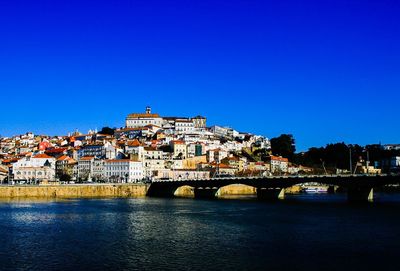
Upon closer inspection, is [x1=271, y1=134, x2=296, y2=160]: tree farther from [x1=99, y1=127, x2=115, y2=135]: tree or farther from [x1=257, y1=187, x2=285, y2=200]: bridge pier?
[x1=257, y1=187, x2=285, y2=200]: bridge pier

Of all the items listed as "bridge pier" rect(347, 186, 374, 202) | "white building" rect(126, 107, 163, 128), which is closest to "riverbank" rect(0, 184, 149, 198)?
"bridge pier" rect(347, 186, 374, 202)

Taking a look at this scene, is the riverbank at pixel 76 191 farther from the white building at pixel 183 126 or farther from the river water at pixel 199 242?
the white building at pixel 183 126

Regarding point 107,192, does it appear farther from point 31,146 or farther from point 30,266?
point 31,146

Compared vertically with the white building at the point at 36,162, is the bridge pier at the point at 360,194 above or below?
below

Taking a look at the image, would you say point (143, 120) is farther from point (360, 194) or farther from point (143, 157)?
point (360, 194)

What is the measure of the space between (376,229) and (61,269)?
2550 cm

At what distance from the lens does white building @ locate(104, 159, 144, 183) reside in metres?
126

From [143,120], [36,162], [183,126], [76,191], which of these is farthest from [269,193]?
[143,120]

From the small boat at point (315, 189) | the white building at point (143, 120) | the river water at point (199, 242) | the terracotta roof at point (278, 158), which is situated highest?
the white building at point (143, 120)

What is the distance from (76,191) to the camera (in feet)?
329

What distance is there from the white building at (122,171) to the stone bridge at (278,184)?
1942cm

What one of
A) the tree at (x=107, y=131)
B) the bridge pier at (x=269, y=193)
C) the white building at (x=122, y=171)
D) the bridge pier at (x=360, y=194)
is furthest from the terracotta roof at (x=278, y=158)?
the bridge pier at (x=360, y=194)

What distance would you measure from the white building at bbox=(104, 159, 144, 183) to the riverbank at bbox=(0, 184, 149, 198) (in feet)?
63.1

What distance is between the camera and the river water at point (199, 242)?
27953mm
